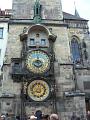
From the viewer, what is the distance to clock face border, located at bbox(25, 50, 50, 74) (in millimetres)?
16520

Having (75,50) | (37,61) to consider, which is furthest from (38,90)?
(75,50)

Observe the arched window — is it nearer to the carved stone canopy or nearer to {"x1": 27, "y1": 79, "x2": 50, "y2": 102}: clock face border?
the carved stone canopy

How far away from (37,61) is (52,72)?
1.18 m

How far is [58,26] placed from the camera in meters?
18.7

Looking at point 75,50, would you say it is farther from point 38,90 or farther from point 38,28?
point 38,90

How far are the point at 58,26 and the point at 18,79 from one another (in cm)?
502

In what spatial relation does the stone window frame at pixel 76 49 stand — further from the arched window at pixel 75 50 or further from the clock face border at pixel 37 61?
the clock face border at pixel 37 61

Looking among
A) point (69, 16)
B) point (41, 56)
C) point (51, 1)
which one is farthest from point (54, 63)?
point (69, 16)

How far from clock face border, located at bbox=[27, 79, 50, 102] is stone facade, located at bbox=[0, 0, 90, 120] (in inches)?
9.9

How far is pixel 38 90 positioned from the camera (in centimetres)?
1609

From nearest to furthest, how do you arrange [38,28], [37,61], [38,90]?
[38,90], [37,61], [38,28]

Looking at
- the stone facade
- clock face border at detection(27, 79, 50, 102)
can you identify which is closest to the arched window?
the stone facade

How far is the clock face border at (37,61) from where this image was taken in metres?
16.5

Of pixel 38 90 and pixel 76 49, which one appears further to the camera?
pixel 76 49
